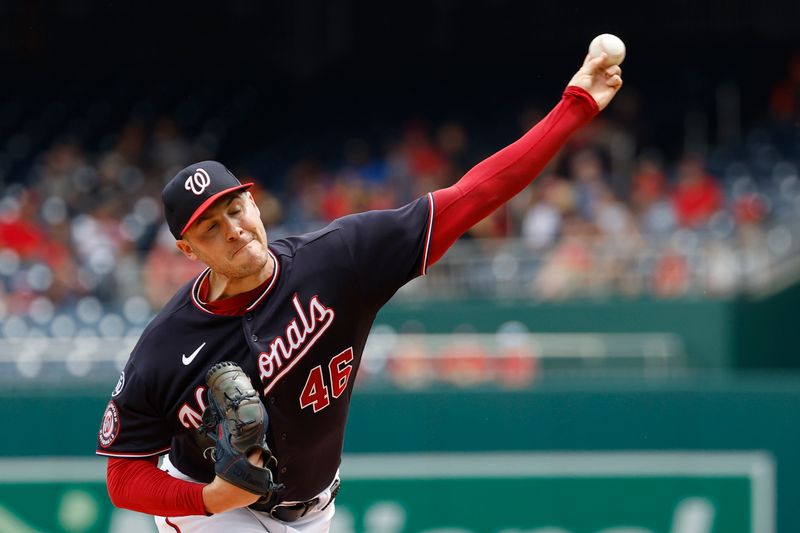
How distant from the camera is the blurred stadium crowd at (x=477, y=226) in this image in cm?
1021

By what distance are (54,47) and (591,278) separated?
9990 millimetres

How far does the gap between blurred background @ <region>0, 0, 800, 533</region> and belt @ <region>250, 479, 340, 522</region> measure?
110 inches

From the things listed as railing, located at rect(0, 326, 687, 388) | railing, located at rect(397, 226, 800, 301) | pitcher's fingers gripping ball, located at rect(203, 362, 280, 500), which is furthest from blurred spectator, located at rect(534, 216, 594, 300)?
pitcher's fingers gripping ball, located at rect(203, 362, 280, 500)

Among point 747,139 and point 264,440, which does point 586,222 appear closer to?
point 747,139

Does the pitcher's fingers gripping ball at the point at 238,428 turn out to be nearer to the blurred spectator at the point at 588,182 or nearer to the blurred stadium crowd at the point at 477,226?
the blurred stadium crowd at the point at 477,226

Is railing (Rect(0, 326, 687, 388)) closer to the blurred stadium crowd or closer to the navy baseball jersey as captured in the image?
the blurred stadium crowd

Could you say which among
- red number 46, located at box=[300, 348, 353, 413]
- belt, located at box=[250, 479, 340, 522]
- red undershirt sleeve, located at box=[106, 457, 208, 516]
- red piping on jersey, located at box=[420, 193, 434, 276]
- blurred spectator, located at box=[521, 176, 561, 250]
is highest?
blurred spectator, located at box=[521, 176, 561, 250]

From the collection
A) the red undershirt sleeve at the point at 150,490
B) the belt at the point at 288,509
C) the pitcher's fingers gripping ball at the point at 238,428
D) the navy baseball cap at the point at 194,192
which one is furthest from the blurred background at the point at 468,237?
the navy baseball cap at the point at 194,192

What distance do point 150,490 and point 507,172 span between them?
132 centimetres

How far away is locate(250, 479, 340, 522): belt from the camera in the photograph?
3861 millimetres

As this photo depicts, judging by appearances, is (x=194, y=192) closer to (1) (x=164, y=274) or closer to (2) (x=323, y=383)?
(2) (x=323, y=383)

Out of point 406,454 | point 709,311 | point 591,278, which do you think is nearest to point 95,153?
point 591,278

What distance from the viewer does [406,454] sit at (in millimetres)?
6828

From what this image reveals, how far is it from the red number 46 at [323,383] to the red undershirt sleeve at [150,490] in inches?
15.4
